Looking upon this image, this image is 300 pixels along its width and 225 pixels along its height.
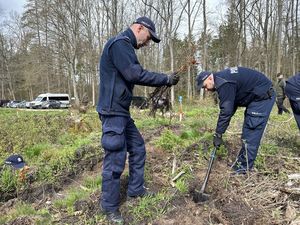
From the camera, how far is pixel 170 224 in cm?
329

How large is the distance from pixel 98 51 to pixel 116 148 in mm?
31430

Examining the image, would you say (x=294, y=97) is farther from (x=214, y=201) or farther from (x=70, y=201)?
(x=70, y=201)

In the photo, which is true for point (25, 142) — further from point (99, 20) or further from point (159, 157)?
point (99, 20)

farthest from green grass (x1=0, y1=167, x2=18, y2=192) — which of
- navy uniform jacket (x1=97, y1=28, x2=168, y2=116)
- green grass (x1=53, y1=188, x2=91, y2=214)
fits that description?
navy uniform jacket (x1=97, y1=28, x2=168, y2=116)

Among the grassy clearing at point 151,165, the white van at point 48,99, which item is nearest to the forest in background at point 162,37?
the white van at point 48,99

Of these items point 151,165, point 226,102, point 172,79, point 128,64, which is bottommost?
point 151,165

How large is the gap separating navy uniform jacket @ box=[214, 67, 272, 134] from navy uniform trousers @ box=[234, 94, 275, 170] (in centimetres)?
10

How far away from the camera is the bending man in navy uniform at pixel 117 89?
10.7ft

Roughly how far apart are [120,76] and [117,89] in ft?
0.45

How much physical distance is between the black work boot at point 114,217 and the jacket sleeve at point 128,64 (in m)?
1.37

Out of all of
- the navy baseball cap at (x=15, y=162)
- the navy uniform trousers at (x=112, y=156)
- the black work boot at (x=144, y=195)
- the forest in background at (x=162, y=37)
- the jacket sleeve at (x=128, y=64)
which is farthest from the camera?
the forest in background at (x=162, y=37)

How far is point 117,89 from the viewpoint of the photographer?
336cm

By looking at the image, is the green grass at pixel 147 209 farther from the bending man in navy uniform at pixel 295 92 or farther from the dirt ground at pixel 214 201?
the bending man in navy uniform at pixel 295 92

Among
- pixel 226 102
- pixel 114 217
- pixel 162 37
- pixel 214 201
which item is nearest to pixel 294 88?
pixel 226 102
